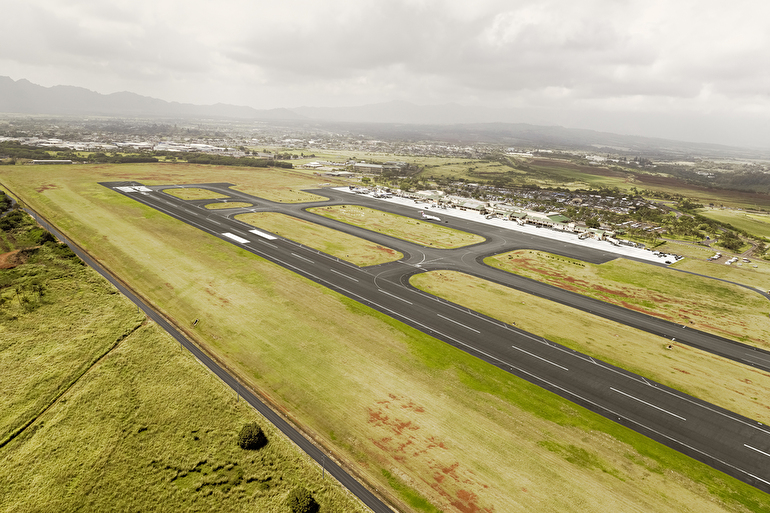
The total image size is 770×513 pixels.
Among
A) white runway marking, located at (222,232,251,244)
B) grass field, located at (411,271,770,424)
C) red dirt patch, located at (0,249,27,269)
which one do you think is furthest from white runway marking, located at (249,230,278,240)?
red dirt patch, located at (0,249,27,269)

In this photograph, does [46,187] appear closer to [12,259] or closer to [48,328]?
[12,259]

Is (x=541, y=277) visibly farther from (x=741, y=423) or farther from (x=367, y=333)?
(x=367, y=333)

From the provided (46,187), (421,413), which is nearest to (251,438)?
(421,413)

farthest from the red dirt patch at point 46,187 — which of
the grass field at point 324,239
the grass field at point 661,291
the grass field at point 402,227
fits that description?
the grass field at point 661,291

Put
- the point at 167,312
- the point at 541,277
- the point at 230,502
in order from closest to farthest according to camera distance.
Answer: the point at 230,502 < the point at 167,312 < the point at 541,277

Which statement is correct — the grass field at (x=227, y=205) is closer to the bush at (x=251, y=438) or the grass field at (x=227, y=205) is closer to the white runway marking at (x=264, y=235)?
the white runway marking at (x=264, y=235)

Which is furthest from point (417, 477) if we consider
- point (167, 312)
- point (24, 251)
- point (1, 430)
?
point (24, 251)

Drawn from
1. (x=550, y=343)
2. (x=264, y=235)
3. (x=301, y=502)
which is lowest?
(x=550, y=343)
